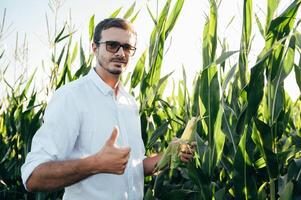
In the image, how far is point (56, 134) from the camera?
1.29 metres

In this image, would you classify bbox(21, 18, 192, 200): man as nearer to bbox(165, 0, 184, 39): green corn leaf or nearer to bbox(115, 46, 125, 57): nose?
bbox(115, 46, 125, 57): nose

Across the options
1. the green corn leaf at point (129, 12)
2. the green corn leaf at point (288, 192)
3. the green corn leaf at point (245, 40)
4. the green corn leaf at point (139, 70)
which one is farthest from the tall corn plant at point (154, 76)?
the green corn leaf at point (288, 192)

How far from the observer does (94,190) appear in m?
1.37

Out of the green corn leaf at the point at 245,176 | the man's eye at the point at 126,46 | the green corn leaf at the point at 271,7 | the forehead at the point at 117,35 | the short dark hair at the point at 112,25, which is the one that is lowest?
the green corn leaf at the point at 245,176

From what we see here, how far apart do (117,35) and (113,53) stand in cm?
7

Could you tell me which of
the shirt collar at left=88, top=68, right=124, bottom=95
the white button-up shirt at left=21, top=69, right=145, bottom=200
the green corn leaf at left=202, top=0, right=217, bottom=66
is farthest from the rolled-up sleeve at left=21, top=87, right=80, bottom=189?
the green corn leaf at left=202, top=0, right=217, bottom=66

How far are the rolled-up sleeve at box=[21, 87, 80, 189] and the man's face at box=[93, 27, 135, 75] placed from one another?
18 centimetres

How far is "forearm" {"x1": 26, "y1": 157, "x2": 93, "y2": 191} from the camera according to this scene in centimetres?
117

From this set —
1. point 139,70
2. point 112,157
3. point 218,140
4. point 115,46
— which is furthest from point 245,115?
point 139,70

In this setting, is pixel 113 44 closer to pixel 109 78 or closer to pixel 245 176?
pixel 109 78

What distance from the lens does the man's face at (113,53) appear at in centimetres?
145

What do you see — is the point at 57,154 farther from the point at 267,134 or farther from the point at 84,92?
the point at 267,134

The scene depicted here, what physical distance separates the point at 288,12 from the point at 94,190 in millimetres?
824

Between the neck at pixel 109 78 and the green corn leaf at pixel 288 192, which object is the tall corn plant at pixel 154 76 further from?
the green corn leaf at pixel 288 192
